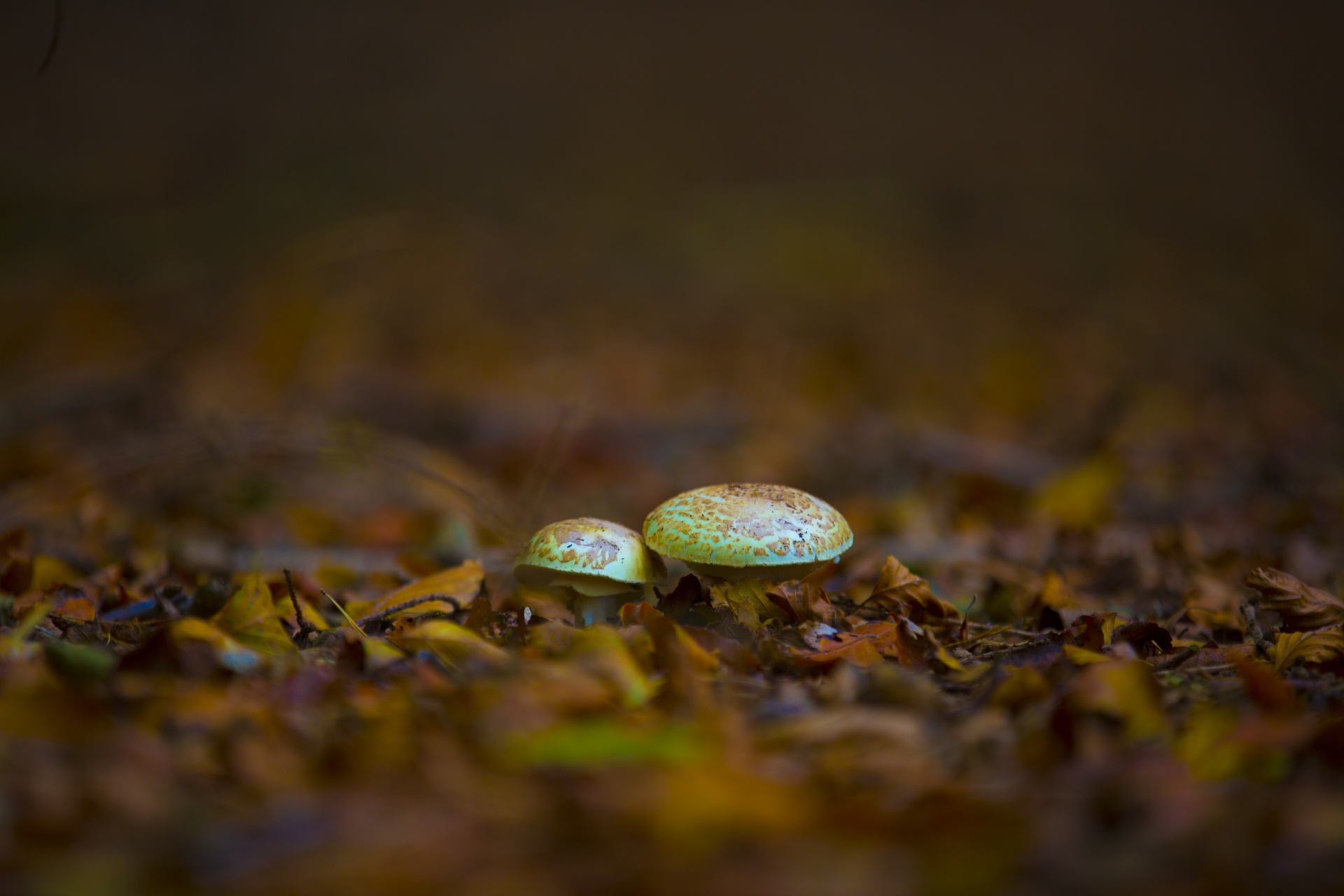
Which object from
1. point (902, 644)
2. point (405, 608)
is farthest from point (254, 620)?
point (902, 644)

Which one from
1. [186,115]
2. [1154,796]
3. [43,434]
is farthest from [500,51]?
[1154,796]

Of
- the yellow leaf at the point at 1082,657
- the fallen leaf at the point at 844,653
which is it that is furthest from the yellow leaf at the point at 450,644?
the yellow leaf at the point at 1082,657

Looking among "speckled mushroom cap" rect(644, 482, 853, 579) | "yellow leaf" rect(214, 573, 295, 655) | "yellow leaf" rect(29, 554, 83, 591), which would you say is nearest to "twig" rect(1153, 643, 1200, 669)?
"speckled mushroom cap" rect(644, 482, 853, 579)

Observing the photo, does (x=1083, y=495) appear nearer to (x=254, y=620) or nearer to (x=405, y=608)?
(x=405, y=608)

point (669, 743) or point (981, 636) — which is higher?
point (669, 743)

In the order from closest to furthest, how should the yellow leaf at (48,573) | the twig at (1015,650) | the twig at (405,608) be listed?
the twig at (1015,650), the twig at (405,608), the yellow leaf at (48,573)

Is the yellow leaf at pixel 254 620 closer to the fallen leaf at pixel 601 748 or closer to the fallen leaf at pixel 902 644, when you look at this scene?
the fallen leaf at pixel 601 748

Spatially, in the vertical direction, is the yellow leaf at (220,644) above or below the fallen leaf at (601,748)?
below
